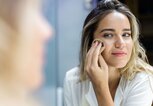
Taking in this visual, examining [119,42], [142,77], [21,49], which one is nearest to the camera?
[21,49]

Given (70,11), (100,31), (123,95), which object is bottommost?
(123,95)

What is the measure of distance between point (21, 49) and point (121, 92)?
908 millimetres

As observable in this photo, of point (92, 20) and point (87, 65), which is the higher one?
point (92, 20)

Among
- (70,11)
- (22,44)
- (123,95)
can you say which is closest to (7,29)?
(22,44)

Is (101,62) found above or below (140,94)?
above

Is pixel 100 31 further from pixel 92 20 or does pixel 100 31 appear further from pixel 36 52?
pixel 36 52

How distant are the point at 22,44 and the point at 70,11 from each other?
1345mm

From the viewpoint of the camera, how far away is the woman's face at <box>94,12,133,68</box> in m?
1.04

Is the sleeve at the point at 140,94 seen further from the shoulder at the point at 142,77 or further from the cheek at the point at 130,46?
the cheek at the point at 130,46

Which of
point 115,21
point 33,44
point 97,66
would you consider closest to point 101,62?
point 97,66

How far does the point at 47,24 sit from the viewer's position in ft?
1.00

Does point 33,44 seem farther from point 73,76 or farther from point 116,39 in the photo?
point 73,76

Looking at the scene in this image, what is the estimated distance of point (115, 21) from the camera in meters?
1.07

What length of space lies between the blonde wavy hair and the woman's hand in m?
0.09
